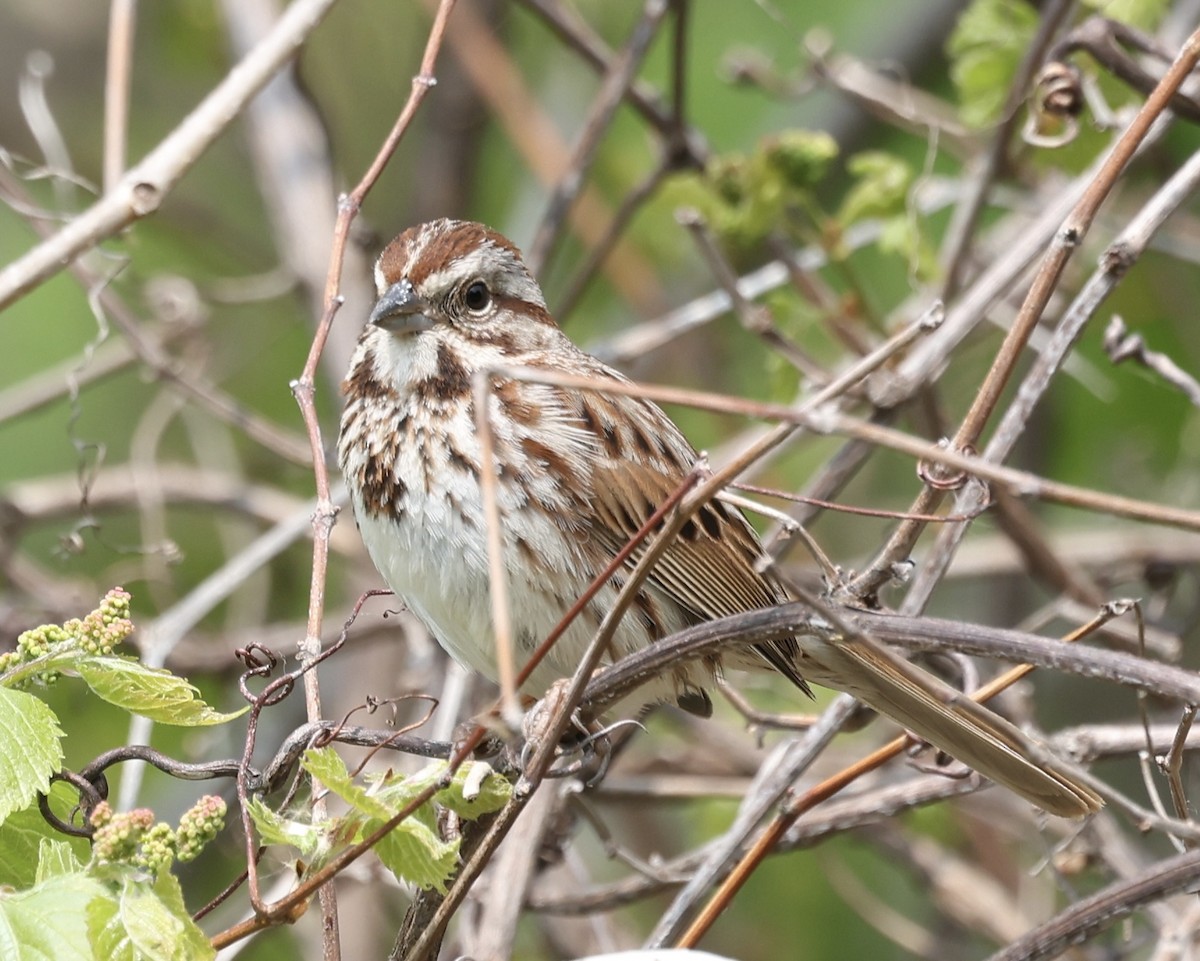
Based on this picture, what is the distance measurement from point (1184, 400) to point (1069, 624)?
720 millimetres

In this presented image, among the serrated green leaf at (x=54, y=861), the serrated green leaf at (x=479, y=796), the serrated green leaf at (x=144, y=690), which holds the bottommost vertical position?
the serrated green leaf at (x=54, y=861)

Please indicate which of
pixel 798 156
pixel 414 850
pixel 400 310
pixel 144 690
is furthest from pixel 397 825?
pixel 798 156

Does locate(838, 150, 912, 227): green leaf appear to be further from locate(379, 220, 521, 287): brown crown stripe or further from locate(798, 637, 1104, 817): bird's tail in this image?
locate(798, 637, 1104, 817): bird's tail

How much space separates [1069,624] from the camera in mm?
3770

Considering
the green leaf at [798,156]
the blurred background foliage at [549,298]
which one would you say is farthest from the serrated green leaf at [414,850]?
the green leaf at [798,156]

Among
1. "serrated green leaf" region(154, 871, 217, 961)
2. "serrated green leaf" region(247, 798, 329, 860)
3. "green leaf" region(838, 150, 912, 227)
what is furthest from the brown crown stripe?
"serrated green leaf" region(154, 871, 217, 961)

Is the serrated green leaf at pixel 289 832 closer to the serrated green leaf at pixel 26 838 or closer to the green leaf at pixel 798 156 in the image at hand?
the serrated green leaf at pixel 26 838

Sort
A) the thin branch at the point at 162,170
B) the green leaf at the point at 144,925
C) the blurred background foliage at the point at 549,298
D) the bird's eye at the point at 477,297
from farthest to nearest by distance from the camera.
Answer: the blurred background foliage at the point at 549,298 → the bird's eye at the point at 477,297 → the thin branch at the point at 162,170 → the green leaf at the point at 144,925

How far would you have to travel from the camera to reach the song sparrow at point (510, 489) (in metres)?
2.32

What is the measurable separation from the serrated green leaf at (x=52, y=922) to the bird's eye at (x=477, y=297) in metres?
1.32

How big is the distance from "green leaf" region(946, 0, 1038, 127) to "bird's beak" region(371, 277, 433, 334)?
50.3 inches

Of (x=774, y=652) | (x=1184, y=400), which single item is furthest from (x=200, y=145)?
(x=1184, y=400)

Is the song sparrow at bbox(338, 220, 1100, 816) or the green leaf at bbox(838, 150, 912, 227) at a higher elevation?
the green leaf at bbox(838, 150, 912, 227)

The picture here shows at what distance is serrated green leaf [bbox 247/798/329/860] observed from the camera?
57.4 inches
